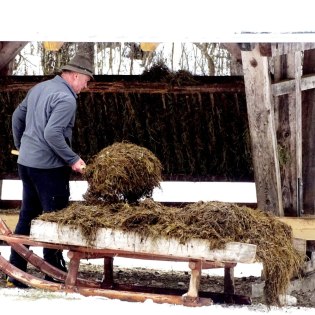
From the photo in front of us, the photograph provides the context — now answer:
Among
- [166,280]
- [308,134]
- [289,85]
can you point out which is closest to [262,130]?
[289,85]

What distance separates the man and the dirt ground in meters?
1.54

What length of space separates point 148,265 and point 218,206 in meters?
4.29

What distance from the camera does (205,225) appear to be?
6910mm

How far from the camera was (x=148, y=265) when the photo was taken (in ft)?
36.8

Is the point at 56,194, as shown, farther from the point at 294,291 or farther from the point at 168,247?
the point at 294,291

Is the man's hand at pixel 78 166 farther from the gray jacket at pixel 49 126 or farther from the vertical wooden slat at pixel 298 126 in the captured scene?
the vertical wooden slat at pixel 298 126

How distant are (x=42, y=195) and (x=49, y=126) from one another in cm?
66

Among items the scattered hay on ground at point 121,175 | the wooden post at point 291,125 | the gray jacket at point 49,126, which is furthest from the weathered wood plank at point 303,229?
the gray jacket at point 49,126

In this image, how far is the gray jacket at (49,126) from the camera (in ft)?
25.9

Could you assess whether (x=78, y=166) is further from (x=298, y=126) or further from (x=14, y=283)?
(x=298, y=126)

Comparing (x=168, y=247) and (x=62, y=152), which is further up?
(x=62, y=152)

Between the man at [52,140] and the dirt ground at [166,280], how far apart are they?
1542 mm
